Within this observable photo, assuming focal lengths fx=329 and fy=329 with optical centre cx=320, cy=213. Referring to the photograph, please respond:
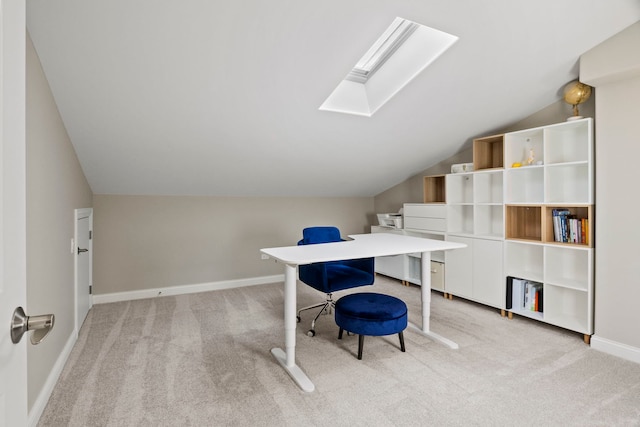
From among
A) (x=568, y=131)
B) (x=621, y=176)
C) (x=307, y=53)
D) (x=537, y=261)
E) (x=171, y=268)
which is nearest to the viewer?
(x=307, y=53)

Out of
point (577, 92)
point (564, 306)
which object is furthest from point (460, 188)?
point (564, 306)

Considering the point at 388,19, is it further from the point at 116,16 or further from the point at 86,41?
the point at 86,41

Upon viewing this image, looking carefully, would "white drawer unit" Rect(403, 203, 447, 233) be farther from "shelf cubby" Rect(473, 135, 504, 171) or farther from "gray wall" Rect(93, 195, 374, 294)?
"gray wall" Rect(93, 195, 374, 294)

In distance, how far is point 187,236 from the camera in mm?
4297

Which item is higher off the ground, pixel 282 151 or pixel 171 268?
pixel 282 151

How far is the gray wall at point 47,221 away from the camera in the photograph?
1.86 meters

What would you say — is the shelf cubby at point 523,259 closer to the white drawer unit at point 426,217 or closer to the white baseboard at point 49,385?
the white drawer unit at point 426,217

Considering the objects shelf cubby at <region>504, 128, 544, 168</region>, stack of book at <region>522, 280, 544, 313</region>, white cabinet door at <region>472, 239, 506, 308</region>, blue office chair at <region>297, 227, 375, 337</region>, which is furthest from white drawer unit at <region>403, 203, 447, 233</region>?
blue office chair at <region>297, 227, 375, 337</region>

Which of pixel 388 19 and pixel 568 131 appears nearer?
pixel 388 19

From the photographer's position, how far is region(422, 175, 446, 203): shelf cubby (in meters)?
4.46

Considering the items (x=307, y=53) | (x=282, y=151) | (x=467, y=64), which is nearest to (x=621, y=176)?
(x=467, y=64)

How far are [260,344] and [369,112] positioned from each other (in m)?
2.35

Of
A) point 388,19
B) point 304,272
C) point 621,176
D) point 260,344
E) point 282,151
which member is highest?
point 388,19

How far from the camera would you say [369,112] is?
3.20 meters
